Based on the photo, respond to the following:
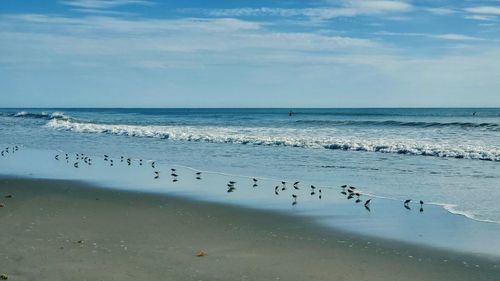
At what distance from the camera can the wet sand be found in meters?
8.02

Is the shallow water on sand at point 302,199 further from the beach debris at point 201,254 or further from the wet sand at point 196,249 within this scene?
the beach debris at point 201,254

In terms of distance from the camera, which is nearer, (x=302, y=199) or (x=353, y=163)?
(x=302, y=199)

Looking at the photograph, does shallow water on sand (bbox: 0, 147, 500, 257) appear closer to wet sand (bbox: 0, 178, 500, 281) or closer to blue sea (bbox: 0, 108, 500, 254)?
blue sea (bbox: 0, 108, 500, 254)

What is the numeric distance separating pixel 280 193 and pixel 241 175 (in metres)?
3.65

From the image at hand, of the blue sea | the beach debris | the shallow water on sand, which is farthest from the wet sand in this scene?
the blue sea

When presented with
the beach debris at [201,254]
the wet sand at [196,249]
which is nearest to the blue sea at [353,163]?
the wet sand at [196,249]

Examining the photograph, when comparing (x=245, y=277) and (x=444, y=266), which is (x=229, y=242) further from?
(x=444, y=266)

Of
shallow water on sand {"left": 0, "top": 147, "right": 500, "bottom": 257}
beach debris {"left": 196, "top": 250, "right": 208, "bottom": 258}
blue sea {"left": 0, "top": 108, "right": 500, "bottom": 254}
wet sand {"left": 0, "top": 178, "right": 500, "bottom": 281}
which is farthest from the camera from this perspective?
blue sea {"left": 0, "top": 108, "right": 500, "bottom": 254}

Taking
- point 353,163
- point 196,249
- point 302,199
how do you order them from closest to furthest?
1. point 196,249
2. point 302,199
3. point 353,163

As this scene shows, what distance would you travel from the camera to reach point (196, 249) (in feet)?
30.5

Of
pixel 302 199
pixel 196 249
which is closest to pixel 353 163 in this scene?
pixel 302 199

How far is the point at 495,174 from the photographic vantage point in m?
17.8

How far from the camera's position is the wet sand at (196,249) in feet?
26.3

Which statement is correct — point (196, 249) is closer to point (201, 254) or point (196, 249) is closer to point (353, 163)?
point (201, 254)
